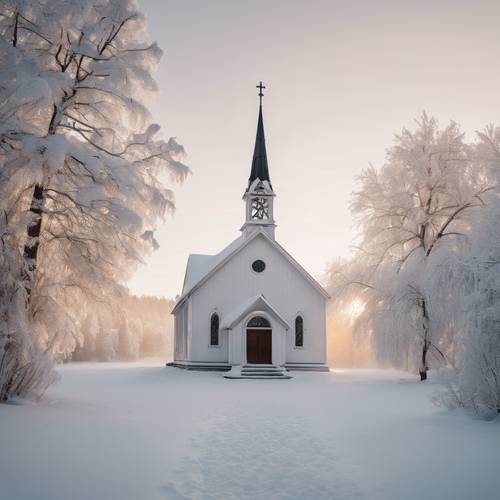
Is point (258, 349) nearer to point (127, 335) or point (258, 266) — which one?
point (258, 266)

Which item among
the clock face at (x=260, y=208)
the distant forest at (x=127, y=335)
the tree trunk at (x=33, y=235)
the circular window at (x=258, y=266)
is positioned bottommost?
the distant forest at (x=127, y=335)

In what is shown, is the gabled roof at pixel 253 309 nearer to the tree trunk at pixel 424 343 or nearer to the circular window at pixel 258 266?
the circular window at pixel 258 266

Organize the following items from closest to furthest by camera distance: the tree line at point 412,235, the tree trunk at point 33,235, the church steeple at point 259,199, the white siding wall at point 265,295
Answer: the tree trunk at point 33,235 → the tree line at point 412,235 → the white siding wall at point 265,295 → the church steeple at point 259,199

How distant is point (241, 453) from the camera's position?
7730 millimetres

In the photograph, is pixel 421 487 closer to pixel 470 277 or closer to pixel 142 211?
pixel 470 277

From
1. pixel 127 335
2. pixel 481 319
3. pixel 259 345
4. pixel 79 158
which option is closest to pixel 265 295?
pixel 259 345

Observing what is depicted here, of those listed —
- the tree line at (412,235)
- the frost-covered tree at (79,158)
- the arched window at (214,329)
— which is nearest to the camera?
the frost-covered tree at (79,158)

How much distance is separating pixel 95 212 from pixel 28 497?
7408mm

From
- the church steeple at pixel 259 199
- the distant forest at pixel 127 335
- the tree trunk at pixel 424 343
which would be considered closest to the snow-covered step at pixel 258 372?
the distant forest at pixel 127 335

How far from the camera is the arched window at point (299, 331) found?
97.8ft

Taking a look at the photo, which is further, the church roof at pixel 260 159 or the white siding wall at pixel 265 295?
the church roof at pixel 260 159

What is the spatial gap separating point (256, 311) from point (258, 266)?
11.5 feet

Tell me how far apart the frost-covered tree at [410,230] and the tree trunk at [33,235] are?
610 inches

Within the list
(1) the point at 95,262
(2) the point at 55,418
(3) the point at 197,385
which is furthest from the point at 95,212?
(3) the point at 197,385
